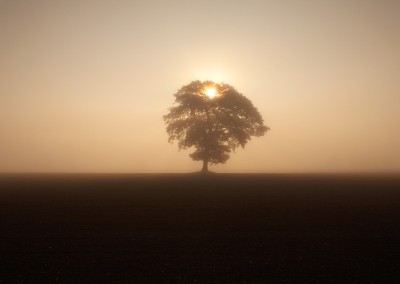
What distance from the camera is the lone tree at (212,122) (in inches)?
2334

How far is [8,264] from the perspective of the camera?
9.26m

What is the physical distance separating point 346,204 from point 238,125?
129 ft

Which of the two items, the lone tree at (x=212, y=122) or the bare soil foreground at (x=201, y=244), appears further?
the lone tree at (x=212, y=122)

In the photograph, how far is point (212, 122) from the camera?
60219 millimetres

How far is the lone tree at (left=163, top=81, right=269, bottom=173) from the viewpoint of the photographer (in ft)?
195

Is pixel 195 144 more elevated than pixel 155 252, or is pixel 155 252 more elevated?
pixel 195 144

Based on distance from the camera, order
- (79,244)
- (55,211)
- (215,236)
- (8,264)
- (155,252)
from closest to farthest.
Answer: (8,264)
(155,252)
(79,244)
(215,236)
(55,211)

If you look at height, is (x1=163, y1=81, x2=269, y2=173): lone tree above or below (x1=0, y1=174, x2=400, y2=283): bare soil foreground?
above

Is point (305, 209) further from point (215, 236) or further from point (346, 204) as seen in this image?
point (215, 236)

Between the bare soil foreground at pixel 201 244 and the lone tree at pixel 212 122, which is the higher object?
the lone tree at pixel 212 122

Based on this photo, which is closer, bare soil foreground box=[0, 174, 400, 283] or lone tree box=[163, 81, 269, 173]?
bare soil foreground box=[0, 174, 400, 283]

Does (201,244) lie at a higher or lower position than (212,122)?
lower

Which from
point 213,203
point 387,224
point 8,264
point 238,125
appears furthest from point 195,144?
point 8,264

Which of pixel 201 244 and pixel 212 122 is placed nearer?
pixel 201 244
